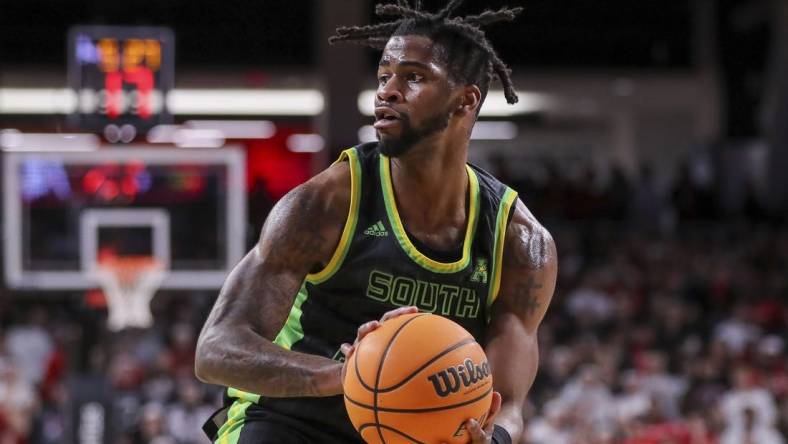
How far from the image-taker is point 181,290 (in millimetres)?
11469

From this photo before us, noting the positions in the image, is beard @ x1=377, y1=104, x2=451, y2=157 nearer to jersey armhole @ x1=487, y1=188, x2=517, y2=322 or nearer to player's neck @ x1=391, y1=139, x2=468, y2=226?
player's neck @ x1=391, y1=139, x2=468, y2=226

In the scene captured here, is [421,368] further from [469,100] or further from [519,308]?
[469,100]

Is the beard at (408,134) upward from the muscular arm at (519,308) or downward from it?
upward

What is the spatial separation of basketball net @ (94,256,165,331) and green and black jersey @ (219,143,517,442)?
25.3 ft

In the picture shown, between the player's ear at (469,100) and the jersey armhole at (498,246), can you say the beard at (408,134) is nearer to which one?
the player's ear at (469,100)

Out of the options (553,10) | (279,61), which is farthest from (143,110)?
(553,10)

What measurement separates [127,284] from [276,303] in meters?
8.07

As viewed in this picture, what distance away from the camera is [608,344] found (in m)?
13.1

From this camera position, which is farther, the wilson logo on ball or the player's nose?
the player's nose

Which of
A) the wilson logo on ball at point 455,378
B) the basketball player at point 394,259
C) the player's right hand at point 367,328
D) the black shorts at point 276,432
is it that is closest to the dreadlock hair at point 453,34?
the basketball player at point 394,259

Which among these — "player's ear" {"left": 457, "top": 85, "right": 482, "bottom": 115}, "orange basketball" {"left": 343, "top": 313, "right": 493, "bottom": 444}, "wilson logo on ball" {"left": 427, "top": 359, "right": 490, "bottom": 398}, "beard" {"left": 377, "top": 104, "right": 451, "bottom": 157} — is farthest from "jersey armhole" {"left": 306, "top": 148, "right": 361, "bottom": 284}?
"wilson logo on ball" {"left": 427, "top": 359, "right": 490, "bottom": 398}

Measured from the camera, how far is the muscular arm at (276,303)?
3.34 m

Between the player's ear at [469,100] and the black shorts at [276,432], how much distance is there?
3.28 ft

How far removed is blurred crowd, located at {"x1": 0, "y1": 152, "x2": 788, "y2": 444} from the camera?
11.2 m
